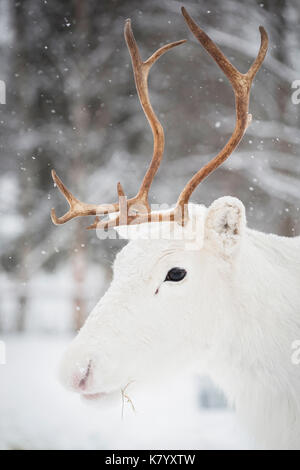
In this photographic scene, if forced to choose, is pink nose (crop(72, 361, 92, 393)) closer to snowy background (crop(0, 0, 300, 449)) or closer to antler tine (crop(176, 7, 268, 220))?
antler tine (crop(176, 7, 268, 220))

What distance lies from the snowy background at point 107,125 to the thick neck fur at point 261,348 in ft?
13.5

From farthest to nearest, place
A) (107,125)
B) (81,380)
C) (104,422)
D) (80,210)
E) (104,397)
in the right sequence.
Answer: (107,125), (104,422), (80,210), (104,397), (81,380)

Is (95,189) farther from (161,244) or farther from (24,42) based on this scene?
(161,244)

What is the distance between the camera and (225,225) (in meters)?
1.58

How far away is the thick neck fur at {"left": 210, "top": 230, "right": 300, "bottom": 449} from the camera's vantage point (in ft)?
5.27

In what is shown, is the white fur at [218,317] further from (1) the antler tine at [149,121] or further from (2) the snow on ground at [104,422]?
(2) the snow on ground at [104,422]

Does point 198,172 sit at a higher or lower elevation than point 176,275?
higher

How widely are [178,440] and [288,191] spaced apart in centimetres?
373

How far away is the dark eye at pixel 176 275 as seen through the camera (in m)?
1.60

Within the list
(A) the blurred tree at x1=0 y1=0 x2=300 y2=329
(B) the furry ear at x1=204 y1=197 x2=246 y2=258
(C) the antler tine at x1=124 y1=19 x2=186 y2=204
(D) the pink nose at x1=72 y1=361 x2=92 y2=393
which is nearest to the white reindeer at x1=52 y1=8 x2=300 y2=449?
(B) the furry ear at x1=204 y1=197 x2=246 y2=258

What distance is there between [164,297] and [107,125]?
20.0 feet

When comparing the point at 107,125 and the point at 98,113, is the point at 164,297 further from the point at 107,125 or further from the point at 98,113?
the point at 98,113

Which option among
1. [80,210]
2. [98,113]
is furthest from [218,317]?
[98,113]

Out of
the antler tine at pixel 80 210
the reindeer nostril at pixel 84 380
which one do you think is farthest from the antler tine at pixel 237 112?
the reindeer nostril at pixel 84 380
